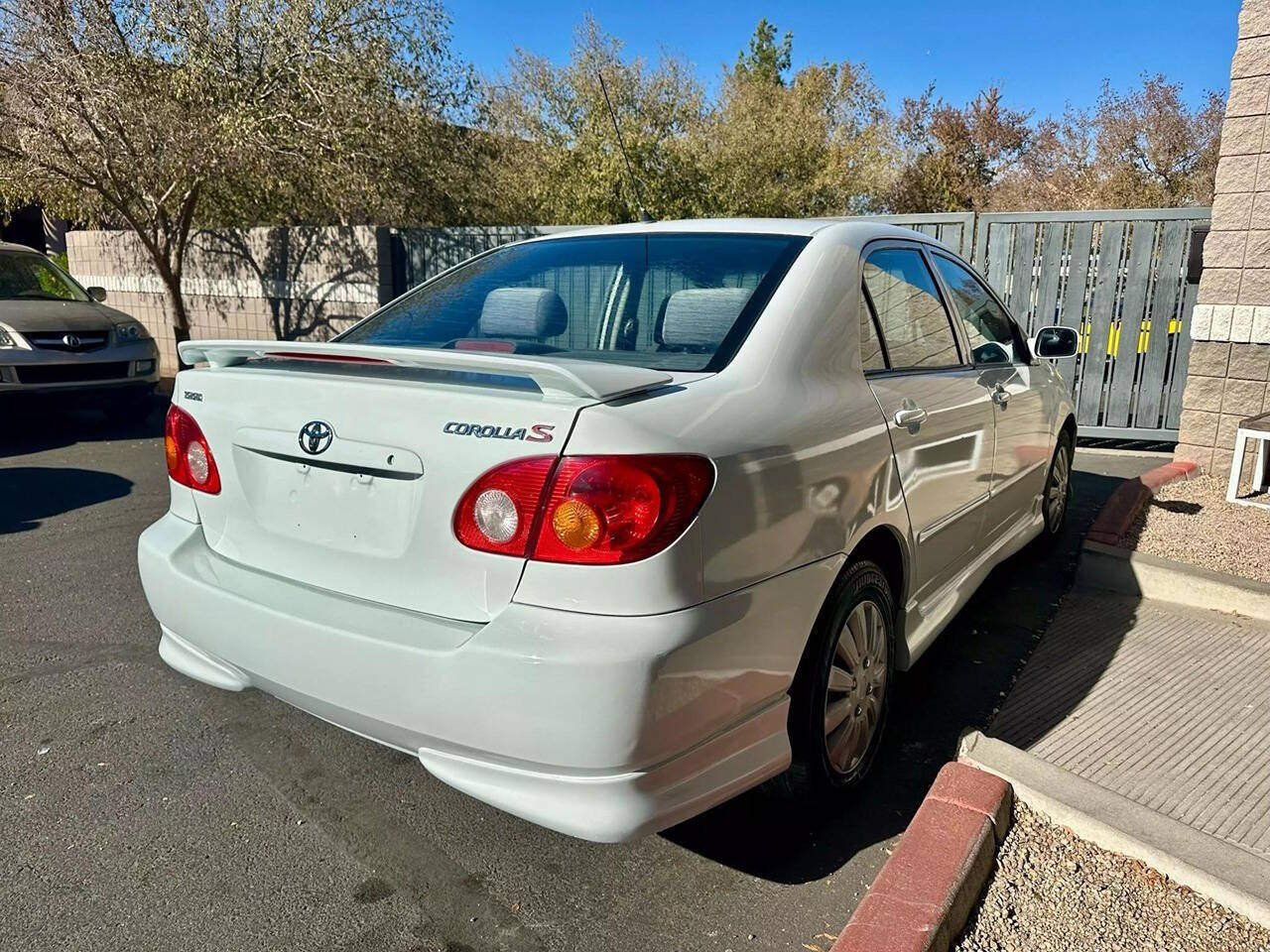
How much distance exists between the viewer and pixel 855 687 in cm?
271

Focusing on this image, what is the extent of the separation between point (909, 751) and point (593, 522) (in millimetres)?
1752

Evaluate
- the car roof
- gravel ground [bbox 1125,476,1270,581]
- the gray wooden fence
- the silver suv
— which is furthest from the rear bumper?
the silver suv

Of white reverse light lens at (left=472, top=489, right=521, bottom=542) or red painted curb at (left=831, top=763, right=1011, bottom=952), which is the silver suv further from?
red painted curb at (left=831, top=763, right=1011, bottom=952)

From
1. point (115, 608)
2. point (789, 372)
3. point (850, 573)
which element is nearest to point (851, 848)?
point (850, 573)

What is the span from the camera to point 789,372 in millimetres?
2463

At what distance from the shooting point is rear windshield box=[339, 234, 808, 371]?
103 inches

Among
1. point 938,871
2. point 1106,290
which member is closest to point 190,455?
point 938,871

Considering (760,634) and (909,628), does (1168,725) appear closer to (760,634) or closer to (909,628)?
(909,628)

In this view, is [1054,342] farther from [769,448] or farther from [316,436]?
[316,436]

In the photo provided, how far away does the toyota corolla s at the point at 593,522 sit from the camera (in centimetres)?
196

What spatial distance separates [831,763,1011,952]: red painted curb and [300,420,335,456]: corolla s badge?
159cm

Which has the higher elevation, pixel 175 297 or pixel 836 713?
pixel 175 297

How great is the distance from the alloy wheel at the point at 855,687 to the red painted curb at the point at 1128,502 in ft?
8.09

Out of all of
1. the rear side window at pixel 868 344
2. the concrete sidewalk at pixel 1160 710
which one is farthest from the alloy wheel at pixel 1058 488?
the rear side window at pixel 868 344
